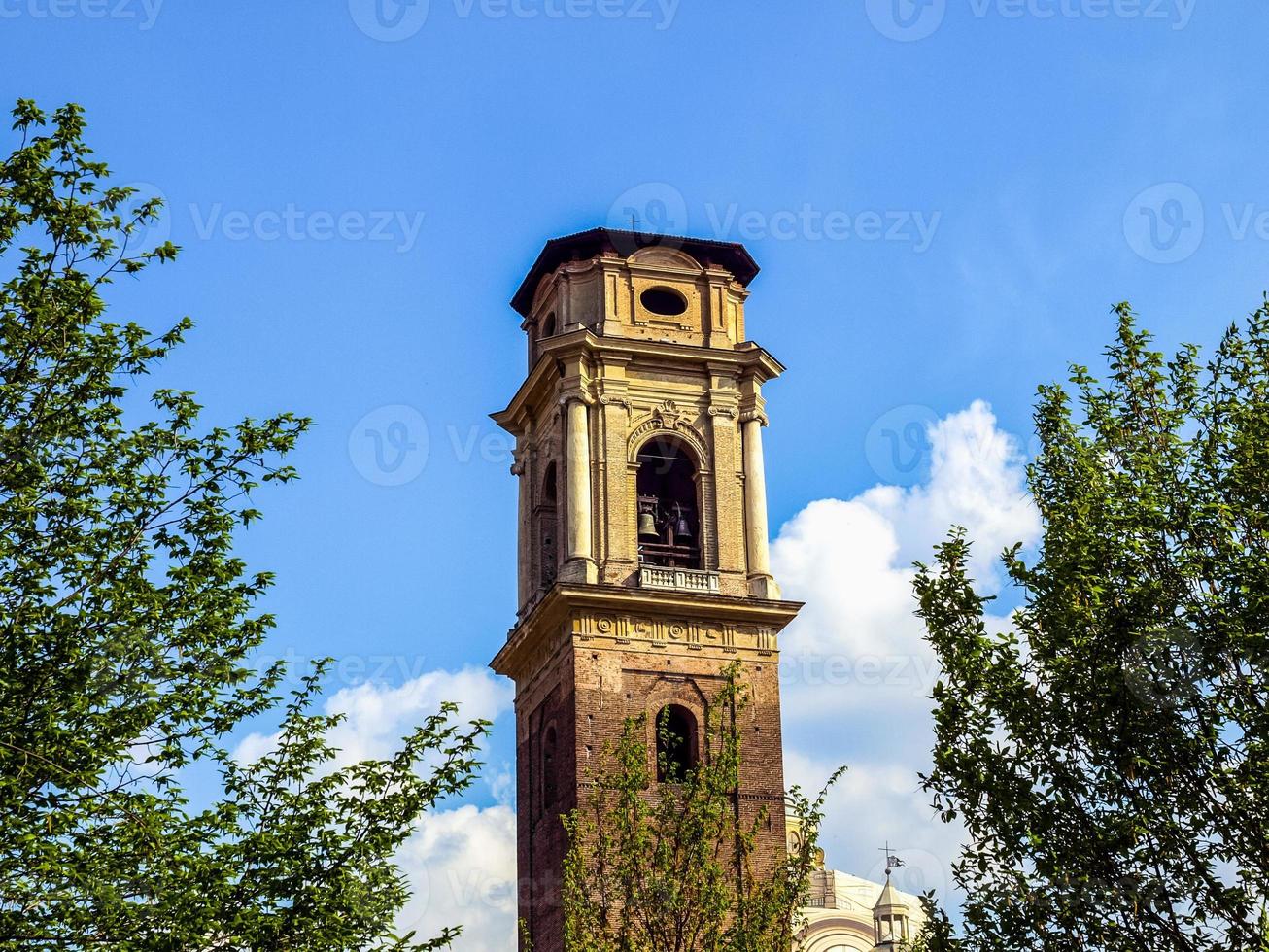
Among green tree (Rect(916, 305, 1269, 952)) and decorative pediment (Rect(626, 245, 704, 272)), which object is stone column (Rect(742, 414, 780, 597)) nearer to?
decorative pediment (Rect(626, 245, 704, 272))

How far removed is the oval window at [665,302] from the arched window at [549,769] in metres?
11.2

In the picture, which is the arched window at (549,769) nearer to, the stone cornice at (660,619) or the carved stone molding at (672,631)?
the stone cornice at (660,619)

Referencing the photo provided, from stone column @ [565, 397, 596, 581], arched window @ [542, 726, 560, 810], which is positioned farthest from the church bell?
arched window @ [542, 726, 560, 810]

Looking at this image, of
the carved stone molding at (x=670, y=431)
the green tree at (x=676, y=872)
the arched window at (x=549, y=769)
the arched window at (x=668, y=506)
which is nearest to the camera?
the green tree at (x=676, y=872)

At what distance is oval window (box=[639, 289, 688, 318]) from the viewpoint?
151 feet

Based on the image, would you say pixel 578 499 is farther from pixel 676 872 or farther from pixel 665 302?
pixel 676 872

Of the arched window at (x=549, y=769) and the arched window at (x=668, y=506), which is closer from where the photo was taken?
the arched window at (x=549, y=769)

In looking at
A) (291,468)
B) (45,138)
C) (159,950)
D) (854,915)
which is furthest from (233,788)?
(854,915)

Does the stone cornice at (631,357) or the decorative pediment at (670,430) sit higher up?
the stone cornice at (631,357)

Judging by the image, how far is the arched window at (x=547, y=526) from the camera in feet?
147

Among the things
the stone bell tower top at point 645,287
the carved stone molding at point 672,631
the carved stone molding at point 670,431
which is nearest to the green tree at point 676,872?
the carved stone molding at point 672,631

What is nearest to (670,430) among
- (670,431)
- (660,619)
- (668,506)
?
(670,431)

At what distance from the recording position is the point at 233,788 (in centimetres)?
1948

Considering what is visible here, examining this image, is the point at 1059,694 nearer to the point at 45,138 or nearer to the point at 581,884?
the point at 45,138
